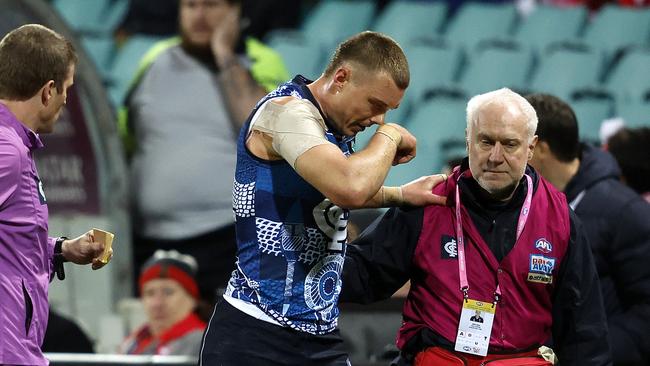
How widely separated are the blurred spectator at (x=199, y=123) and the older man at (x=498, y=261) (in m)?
3.68

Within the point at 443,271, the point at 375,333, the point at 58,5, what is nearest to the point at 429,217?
the point at 443,271

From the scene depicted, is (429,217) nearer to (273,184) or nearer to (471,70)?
(273,184)

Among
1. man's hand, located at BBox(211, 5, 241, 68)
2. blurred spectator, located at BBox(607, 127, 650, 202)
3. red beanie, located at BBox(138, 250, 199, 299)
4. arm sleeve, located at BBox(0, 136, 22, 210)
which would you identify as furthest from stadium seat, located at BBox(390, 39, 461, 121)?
arm sleeve, located at BBox(0, 136, 22, 210)

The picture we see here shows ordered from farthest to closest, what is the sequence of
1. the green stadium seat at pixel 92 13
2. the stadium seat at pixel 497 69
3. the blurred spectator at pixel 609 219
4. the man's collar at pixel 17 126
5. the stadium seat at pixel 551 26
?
the green stadium seat at pixel 92 13, the stadium seat at pixel 551 26, the stadium seat at pixel 497 69, the blurred spectator at pixel 609 219, the man's collar at pixel 17 126

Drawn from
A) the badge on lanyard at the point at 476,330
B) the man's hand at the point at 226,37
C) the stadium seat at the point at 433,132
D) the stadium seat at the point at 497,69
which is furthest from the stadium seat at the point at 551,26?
the badge on lanyard at the point at 476,330

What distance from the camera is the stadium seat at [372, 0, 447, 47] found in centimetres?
1060

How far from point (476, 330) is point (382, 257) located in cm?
41

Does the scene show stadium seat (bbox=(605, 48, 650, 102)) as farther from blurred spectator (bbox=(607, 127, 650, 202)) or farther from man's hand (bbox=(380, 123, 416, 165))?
man's hand (bbox=(380, 123, 416, 165))

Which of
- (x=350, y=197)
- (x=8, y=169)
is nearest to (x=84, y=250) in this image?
(x=8, y=169)

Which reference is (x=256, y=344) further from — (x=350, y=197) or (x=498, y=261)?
(x=498, y=261)

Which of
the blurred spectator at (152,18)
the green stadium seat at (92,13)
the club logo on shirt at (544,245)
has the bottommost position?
the green stadium seat at (92,13)

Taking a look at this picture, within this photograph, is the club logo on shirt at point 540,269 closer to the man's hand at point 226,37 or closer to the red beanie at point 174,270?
the red beanie at point 174,270

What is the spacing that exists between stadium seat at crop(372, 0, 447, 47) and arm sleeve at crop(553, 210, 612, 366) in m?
5.85

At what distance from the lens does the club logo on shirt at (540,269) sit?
15.5 ft
